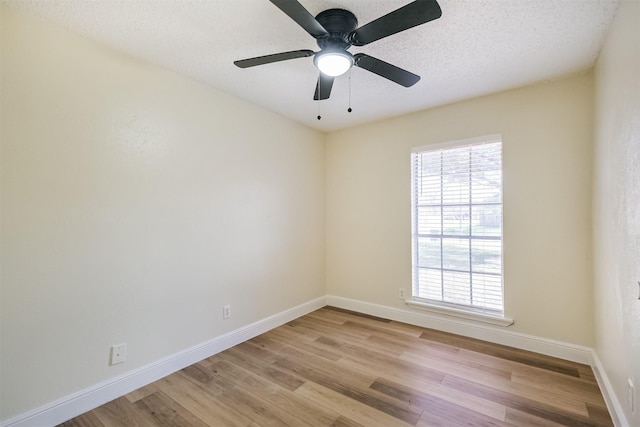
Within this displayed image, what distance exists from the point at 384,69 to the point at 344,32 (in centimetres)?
35

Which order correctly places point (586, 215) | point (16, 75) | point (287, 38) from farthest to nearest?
point (586, 215), point (287, 38), point (16, 75)

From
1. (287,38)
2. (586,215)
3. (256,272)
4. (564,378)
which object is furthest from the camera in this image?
(256,272)

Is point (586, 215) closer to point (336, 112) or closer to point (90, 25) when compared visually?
point (336, 112)

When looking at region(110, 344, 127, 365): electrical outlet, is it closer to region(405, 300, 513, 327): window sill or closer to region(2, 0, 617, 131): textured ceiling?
region(2, 0, 617, 131): textured ceiling

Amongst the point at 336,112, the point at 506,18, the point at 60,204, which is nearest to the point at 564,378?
the point at 506,18

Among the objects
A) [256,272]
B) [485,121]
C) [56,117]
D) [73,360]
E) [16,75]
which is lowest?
[73,360]

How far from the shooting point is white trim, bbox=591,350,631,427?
163 cm

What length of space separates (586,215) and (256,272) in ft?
10.1

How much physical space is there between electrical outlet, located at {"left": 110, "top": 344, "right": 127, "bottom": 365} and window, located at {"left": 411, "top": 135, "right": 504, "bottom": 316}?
9.23ft

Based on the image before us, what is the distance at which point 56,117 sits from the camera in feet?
5.94

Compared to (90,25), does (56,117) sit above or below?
below

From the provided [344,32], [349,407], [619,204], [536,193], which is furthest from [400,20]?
[349,407]

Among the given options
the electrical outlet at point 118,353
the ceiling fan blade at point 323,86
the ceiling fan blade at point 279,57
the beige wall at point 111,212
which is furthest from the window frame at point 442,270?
the electrical outlet at point 118,353

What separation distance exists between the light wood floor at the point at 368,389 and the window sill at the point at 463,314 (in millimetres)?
226
